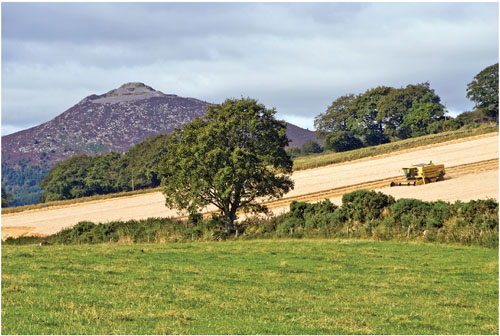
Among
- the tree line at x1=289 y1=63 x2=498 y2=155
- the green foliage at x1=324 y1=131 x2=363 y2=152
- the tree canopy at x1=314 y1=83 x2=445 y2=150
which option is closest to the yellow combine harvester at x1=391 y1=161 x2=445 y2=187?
the tree line at x1=289 y1=63 x2=498 y2=155

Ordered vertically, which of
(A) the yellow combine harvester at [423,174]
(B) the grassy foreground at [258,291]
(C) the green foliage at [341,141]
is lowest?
(B) the grassy foreground at [258,291]

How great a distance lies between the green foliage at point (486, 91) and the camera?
16050 cm

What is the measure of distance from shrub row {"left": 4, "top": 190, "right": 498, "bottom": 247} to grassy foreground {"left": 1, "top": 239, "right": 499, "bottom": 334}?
10.8 ft

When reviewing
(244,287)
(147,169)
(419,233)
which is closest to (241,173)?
(419,233)

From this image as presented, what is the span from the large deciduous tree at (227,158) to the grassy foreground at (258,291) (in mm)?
13936

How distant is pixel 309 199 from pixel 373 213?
1280 inches

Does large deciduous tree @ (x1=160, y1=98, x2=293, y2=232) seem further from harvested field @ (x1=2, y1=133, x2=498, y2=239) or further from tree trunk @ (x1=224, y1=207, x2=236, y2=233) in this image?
harvested field @ (x1=2, y1=133, x2=498, y2=239)

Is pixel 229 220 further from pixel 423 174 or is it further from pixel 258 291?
pixel 423 174

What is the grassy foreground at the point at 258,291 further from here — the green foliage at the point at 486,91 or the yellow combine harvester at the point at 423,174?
the green foliage at the point at 486,91

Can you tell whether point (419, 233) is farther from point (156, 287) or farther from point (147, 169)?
point (147, 169)

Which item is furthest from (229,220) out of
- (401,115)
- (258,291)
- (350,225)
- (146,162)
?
(401,115)

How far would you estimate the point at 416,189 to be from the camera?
77688 mm

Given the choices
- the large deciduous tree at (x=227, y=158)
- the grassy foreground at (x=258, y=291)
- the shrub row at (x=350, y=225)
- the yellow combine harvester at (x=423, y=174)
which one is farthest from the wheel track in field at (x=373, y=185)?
the grassy foreground at (x=258, y=291)

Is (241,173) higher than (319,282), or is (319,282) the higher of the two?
(241,173)
